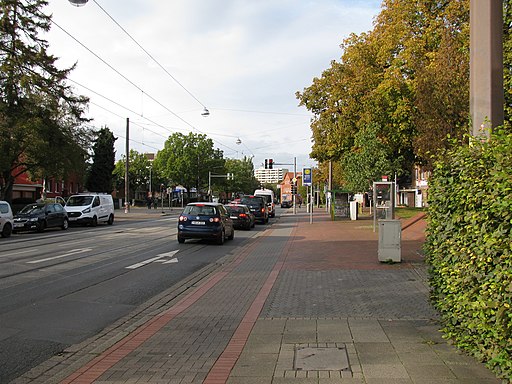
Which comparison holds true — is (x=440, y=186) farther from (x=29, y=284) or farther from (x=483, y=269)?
(x=29, y=284)

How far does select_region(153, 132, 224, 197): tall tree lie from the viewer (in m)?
83.2

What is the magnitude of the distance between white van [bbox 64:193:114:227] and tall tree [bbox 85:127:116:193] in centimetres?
4657

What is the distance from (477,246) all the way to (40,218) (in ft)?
81.2

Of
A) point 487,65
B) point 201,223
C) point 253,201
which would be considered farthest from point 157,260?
point 253,201

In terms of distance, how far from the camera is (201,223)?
18.3 meters

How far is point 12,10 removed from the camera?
99.8 ft

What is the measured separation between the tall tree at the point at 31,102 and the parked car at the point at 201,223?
15.5 m

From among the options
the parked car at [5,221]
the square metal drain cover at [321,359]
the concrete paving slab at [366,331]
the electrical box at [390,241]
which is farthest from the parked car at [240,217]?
the square metal drain cover at [321,359]

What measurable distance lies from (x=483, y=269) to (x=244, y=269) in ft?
28.0

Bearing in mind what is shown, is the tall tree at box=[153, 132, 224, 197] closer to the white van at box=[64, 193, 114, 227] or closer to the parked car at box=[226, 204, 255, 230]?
the white van at box=[64, 193, 114, 227]

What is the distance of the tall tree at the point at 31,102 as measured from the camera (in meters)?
29.7

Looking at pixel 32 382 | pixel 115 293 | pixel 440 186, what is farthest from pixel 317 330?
pixel 115 293

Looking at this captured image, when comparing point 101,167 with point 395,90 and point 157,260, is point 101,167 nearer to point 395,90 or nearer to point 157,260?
point 395,90

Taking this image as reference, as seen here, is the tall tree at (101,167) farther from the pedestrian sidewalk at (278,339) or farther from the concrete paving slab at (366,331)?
the concrete paving slab at (366,331)
